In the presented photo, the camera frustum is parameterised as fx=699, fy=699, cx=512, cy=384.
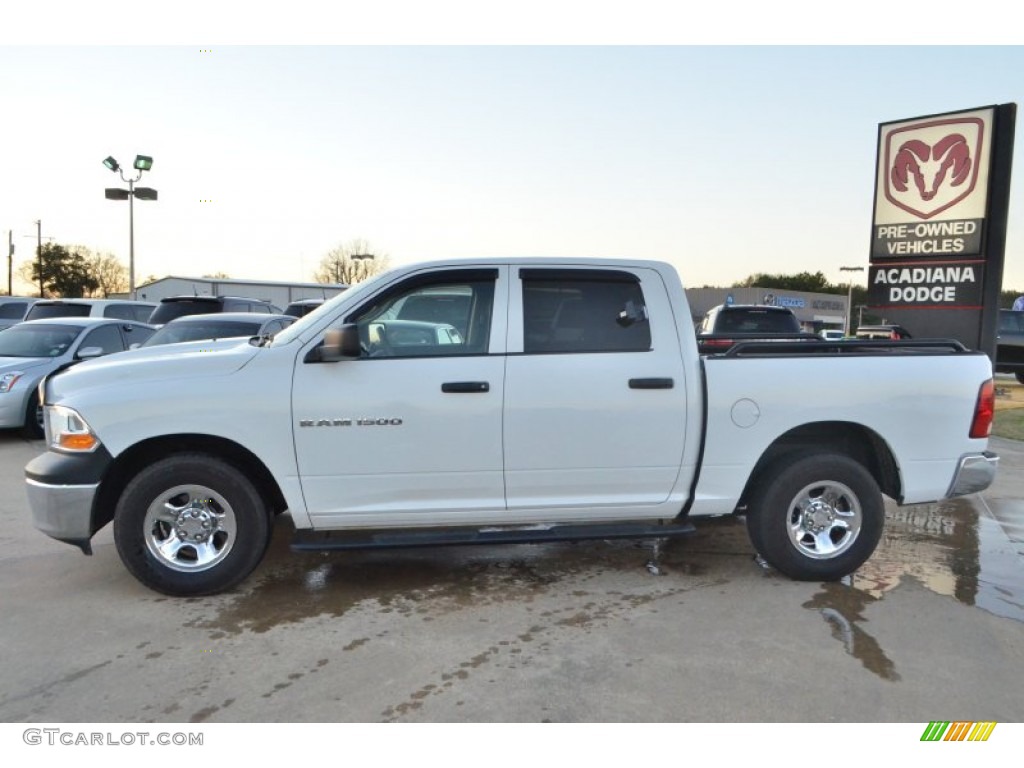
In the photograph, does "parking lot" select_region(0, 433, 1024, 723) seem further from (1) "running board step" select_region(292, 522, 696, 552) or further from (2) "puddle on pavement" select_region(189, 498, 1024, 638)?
(1) "running board step" select_region(292, 522, 696, 552)

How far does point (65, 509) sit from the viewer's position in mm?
3898

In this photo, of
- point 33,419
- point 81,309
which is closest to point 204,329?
point 33,419

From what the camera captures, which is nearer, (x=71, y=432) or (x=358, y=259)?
(x=71, y=432)

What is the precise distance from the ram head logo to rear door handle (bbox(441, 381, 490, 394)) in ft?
27.1

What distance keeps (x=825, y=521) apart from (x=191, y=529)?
3873 mm

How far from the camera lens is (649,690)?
314 centimetres

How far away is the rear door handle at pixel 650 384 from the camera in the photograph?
13.6 ft

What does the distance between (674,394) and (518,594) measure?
154 cm

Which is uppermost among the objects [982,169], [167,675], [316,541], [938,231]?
[982,169]

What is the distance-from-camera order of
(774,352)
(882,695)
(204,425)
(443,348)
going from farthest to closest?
(774,352), (443,348), (204,425), (882,695)

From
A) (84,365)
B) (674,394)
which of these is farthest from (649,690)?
(84,365)

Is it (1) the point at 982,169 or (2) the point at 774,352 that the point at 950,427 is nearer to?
(2) the point at 774,352

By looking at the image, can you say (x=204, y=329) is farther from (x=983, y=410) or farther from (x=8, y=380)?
(x=983, y=410)

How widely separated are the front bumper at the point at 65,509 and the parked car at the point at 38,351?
5.12 meters
